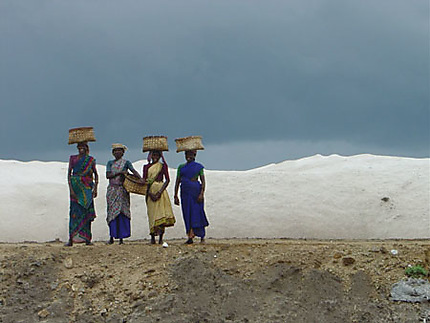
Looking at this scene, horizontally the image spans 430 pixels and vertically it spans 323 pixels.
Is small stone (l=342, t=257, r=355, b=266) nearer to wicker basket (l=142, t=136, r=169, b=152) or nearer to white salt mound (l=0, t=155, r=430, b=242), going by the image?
wicker basket (l=142, t=136, r=169, b=152)

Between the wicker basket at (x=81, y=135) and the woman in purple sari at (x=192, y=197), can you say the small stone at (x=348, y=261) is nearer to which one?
A: the woman in purple sari at (x=192, y=197)

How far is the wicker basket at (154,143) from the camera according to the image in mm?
12430

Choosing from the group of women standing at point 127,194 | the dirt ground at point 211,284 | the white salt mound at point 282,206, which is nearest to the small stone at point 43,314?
the dirt ground at point 211,284

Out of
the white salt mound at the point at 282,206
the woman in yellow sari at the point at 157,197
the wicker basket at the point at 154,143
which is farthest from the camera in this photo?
the white salt mound at the point at 282,206

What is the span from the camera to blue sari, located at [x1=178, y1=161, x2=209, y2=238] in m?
12.1

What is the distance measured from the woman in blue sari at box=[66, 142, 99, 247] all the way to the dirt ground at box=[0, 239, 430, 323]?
136cm

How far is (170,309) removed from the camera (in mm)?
9641

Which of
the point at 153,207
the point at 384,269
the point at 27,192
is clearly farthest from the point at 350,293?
the point at 27,192

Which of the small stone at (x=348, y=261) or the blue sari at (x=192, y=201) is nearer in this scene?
the small stone at (x=348, y=261)

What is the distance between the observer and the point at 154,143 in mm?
12445

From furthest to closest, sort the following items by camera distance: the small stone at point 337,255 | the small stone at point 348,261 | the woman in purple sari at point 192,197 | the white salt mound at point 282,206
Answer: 1. the white salt mound at point 282,206
2. the woman in purple sari at point 192,197
3. the small stone at point 337,255
4. the small stone at point 348,261

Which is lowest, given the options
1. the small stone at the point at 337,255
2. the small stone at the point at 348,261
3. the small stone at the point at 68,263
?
the small stone at the point at 348,261

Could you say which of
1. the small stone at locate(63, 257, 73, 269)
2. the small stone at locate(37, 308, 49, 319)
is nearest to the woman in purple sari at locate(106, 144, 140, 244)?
the small stone at locate(63, 257, 73, 269)

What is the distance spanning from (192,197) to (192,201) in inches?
2.6
